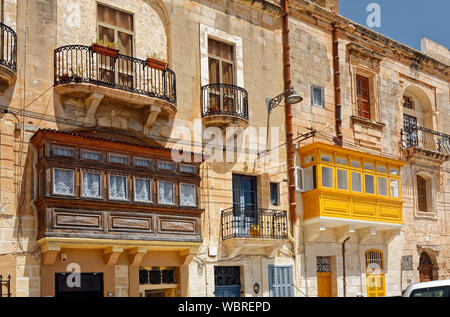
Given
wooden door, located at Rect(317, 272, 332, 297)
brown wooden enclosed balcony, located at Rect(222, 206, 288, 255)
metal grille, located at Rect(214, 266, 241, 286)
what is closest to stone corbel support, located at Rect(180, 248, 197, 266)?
metal grille, located at Rect(214, 266, 241, 286)

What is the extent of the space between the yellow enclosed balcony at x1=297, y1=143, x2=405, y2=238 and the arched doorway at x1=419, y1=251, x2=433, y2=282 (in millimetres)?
2944

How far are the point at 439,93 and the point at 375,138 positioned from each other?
5540mm

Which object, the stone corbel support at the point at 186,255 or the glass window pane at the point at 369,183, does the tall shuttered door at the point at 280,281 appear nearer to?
the stone corbel support at the point at 186,255

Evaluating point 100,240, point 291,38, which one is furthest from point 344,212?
point 100,240

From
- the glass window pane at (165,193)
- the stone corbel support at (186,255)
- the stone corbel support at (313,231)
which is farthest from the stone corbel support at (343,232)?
the glass window pane at (165,193)

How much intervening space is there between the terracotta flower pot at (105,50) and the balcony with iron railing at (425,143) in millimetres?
12336

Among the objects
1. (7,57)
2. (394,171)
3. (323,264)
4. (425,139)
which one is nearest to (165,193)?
(7,57)

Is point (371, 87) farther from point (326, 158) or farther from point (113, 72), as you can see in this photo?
point (113, 72)

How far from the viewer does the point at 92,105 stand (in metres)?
13.3

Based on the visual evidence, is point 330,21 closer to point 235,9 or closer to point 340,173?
point 235,9

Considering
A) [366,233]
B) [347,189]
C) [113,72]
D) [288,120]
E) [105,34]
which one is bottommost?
[366,233]

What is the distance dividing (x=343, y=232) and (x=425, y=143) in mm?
6994

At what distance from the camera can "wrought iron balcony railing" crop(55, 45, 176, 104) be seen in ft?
43.2

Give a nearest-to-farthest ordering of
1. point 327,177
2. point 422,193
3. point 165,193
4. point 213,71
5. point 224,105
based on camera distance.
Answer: point 165,193 → point 224,105 → point 213,71 → point 327,177 → point 422,193
